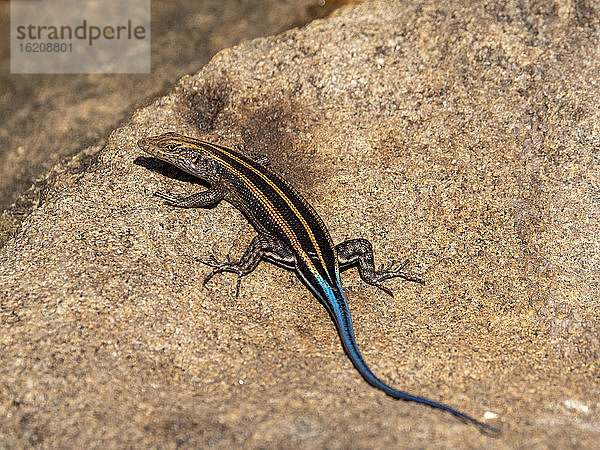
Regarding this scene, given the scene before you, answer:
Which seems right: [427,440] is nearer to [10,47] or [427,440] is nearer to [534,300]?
[534,300]

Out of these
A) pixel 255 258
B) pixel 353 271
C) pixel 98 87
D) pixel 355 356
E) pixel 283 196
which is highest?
pixel 98 87

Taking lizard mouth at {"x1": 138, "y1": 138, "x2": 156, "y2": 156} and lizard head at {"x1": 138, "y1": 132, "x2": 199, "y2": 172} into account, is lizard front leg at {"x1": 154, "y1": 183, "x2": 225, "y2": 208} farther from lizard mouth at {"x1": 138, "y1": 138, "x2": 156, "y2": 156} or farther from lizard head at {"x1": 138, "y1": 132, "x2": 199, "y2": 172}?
lizard mouth at {"x1": 138, "y1": 138, "x2": 156, "y2": 156}

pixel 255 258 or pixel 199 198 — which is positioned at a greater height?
pixel 199 198

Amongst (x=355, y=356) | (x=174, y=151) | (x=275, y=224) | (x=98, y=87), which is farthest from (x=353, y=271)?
(x=98, y=87)

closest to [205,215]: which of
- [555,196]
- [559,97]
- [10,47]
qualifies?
[555,196]

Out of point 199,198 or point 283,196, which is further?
point 199,198

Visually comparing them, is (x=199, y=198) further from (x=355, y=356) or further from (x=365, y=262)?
(x=355, y=356)
